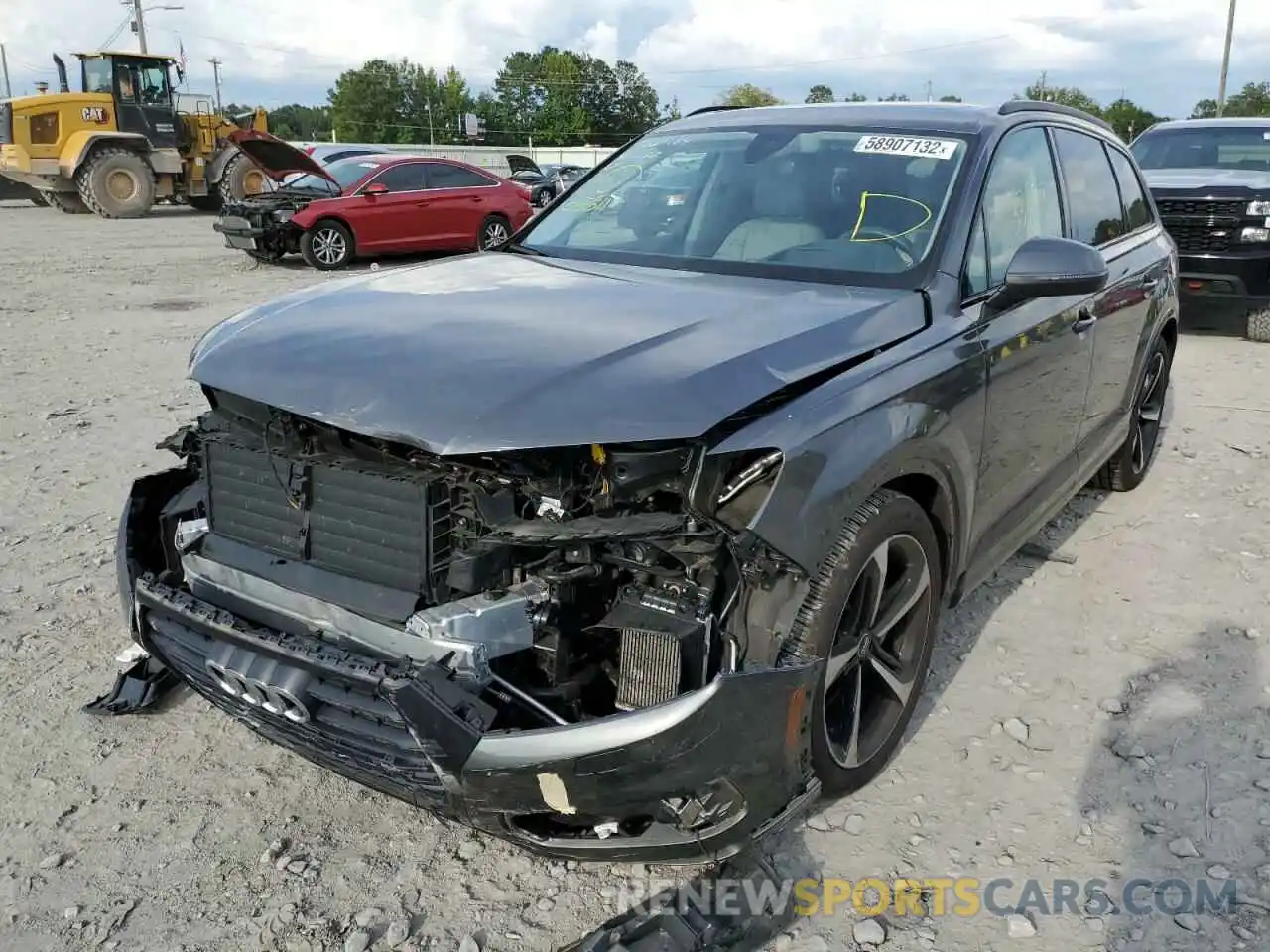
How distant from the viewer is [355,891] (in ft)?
8.40

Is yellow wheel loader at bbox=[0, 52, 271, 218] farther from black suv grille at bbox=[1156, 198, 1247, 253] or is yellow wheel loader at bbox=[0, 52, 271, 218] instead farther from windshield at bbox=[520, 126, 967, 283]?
windshield at bbox=[520, 126, 967, 283]

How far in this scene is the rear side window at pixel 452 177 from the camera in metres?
15.2

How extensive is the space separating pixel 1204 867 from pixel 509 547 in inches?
75.7

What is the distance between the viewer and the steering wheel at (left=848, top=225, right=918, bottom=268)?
3.13 metres

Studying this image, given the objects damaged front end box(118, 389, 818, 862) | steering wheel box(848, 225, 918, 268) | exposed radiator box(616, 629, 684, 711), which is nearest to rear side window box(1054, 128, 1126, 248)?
steering wheel box(848, 225, 918, 268)

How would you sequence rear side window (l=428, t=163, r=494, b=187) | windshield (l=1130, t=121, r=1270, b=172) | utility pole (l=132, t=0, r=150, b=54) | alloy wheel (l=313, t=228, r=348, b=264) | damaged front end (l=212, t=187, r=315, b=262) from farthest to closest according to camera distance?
1. utility pole (l=132, t=0, r=150, b=54)
2. rear side window (l=428, t=163, r=494, b=187)
3. alloy wheel (l=313, t=228, r=348, b=264)
4. damaged front end (l=212, t=187, r=315, b=262)
5. windshield (l=1130, t=121, r=1270, b=172)

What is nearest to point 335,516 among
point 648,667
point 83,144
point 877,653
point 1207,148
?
point 648,667

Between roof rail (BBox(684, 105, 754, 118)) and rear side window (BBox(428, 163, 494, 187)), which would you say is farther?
rear side window (BBox(428, 163, 494, 187))

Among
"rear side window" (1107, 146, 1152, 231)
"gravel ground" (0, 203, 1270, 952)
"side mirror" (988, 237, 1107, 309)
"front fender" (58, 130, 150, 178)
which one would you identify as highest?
"front fender" (58, 130, 150, 178)

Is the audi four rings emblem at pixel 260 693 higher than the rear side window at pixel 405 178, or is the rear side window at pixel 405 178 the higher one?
the rear side window at pixel 405 178

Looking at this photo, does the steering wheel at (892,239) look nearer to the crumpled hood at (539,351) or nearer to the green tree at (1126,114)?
the crumpled hood at (539,351)

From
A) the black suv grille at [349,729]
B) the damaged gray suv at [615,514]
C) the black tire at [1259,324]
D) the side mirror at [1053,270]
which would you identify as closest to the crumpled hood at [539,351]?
the damaged gray suv at [615,514]

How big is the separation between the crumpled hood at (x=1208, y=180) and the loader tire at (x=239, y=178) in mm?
16985

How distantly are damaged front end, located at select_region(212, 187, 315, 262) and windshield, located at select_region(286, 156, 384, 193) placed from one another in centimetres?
27
